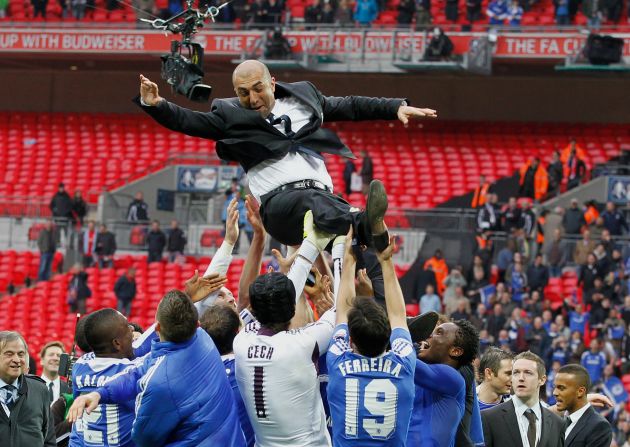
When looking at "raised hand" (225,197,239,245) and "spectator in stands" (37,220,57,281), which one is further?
"spectator in stands" (37,220,57,281)

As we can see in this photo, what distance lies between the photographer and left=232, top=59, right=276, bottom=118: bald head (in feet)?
21.2

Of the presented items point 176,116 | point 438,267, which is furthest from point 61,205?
point 176,116

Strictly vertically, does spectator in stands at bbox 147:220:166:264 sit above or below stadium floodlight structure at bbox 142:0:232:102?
below

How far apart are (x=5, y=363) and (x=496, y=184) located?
18493 millimetres

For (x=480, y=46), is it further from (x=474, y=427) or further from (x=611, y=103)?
(x=474, y=427)

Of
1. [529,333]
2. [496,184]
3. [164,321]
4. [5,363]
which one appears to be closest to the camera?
[164,321]

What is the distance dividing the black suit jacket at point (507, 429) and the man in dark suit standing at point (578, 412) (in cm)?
32

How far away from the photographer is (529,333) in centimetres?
1800

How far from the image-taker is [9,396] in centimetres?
745

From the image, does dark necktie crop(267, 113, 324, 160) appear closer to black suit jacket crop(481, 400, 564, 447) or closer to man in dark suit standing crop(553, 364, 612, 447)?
black suit jacket crop(481, 400, 564, 447)

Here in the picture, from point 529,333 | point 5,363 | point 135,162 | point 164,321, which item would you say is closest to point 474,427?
point 164,321

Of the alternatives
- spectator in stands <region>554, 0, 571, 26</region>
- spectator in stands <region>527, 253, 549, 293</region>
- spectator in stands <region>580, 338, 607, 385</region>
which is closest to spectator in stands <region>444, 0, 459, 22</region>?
spectator in stands <region>554, 0, 571, 26</region>

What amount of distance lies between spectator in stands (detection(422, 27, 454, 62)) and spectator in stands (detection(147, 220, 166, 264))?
20.5 feet

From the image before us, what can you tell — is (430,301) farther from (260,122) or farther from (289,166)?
(260,122)
